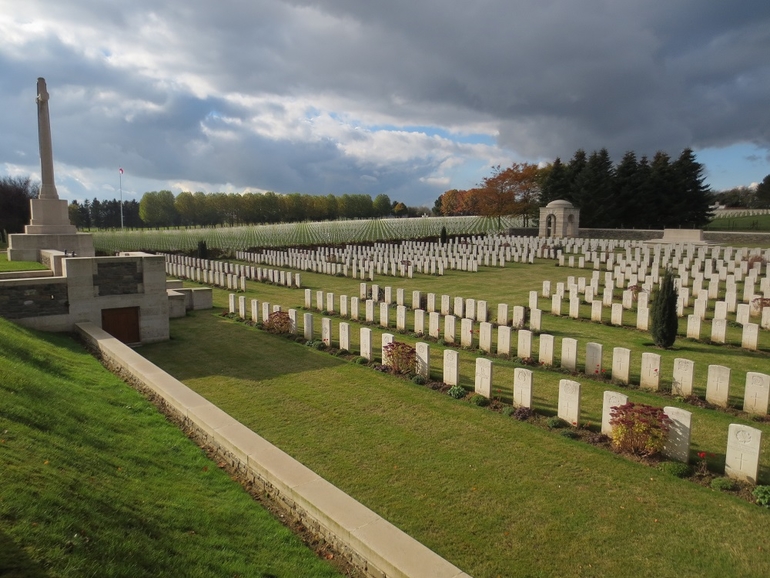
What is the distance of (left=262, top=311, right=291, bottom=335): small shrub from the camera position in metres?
13.6

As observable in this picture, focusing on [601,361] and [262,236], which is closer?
[601,361]

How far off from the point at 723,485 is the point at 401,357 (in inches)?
220

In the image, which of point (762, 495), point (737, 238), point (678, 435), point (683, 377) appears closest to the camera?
point (762, 495)

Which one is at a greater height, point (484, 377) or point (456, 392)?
point (484, 377)

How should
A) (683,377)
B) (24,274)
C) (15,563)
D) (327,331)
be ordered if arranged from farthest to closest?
1. (24,274)
2. (327,331)
3. (683,377)
4. (15,563)

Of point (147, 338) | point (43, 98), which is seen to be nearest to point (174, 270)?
point (43, 98)

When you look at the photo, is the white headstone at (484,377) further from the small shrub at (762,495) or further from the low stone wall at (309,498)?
the low stone wall at (309,498)

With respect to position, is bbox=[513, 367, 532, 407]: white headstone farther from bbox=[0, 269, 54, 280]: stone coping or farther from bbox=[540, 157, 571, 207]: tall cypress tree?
A: bbox=[540, 157, 571, 207]: tall cypress tree

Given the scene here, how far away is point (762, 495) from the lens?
5.41 metres

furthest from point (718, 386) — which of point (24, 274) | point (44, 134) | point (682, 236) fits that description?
point (682, 236)

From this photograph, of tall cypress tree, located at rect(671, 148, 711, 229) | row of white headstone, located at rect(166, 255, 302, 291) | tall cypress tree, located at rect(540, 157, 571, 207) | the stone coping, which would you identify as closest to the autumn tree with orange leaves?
tall cypress tree, located at rect(540, 157, 571, 207)

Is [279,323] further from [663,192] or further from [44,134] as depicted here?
[663,192]

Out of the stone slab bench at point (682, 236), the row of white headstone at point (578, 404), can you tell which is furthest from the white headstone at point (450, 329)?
the stone slab bench at point (682, 236)

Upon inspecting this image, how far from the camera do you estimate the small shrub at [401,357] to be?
32.4 ft
